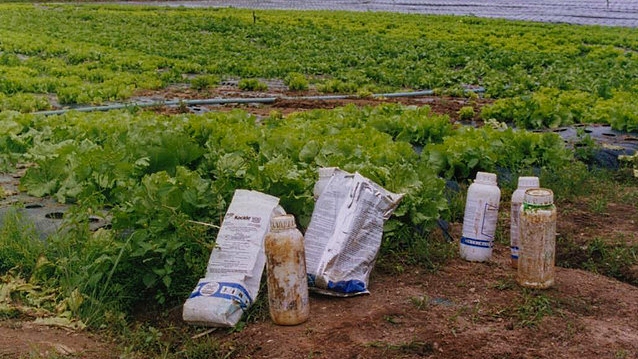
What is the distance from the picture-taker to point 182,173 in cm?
483

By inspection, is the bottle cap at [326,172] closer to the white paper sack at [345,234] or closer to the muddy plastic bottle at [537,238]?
the white paper sack at [345,234]

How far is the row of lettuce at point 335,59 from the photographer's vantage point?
1115 centimetres

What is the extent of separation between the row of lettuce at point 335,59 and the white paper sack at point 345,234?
4.74 metres

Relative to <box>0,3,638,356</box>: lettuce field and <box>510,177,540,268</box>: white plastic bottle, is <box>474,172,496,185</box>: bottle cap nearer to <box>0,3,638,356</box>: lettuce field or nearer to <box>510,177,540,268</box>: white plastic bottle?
<box>510,177,540,268</box>: white plastic bottle

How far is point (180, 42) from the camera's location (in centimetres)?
2011

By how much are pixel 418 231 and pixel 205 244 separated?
1482mm

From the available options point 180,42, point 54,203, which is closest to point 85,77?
point 180,42

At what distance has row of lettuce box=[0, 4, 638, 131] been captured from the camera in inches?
439

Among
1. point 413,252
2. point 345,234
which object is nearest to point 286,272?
point 345,234

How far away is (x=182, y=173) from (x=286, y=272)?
3.70 ft

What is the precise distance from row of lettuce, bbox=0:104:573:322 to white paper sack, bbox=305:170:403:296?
341 mm

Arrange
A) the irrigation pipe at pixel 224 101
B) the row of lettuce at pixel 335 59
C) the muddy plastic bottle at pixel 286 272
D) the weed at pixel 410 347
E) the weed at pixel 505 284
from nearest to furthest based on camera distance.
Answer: the weed at pixel 410 347 → the muddy plastic bottle at pixel 286 272 → the weed at pixel 505 284 → the irrigation pipe at pixel 224 101 → the row of lettuce at pixel 335 59

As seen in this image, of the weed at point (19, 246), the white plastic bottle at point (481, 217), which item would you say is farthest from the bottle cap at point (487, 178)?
the weed at point (19, 246)

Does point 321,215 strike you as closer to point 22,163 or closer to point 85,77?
point 22,163
